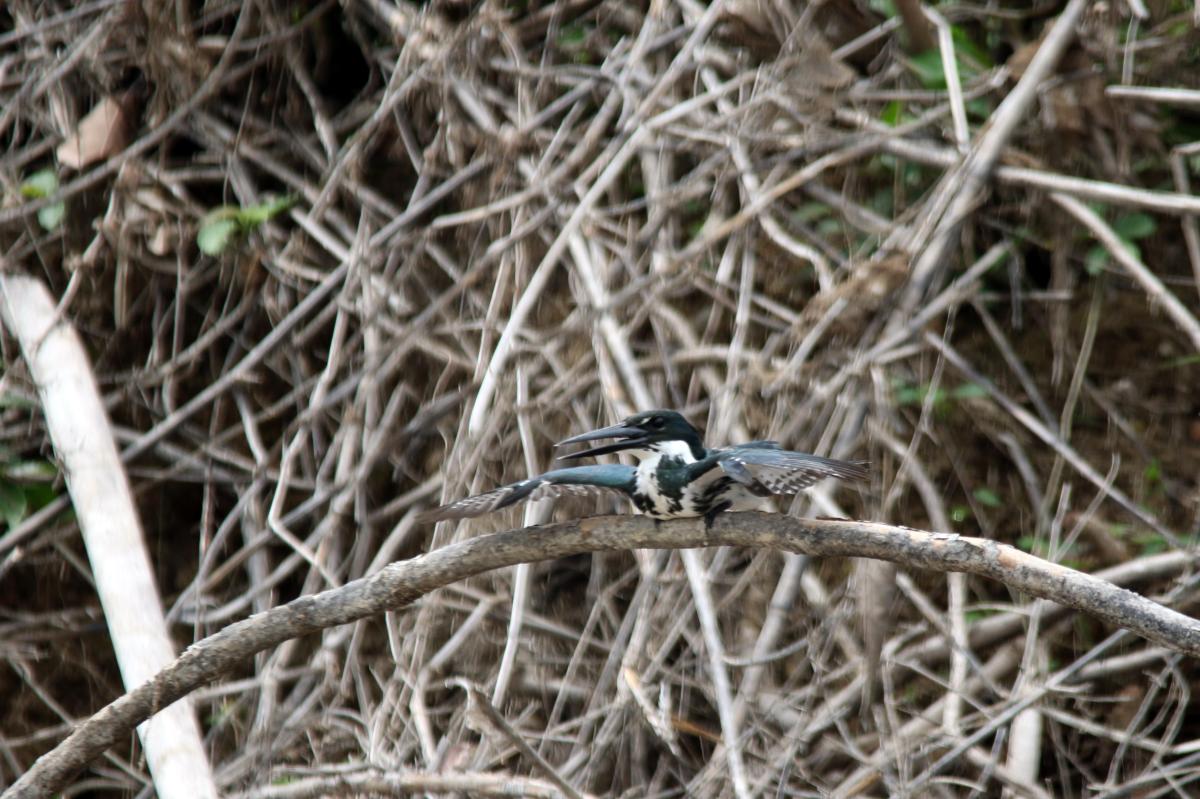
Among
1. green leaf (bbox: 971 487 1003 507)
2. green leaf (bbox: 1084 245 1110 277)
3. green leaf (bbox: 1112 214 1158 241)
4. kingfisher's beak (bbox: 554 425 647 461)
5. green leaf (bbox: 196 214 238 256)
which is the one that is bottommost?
green leaf (bbox: 971 487 1003 507)

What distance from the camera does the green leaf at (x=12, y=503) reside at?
3.65 m

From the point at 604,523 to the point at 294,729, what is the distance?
160cm

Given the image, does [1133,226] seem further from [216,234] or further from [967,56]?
[216,234]

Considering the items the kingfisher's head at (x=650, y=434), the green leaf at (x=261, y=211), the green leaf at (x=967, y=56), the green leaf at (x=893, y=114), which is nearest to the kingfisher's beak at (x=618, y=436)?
the kingfisher's head at (x=650, y=434)

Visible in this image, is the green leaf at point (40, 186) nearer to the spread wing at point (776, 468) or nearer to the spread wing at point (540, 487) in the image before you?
the spread wing at point (540, 487)

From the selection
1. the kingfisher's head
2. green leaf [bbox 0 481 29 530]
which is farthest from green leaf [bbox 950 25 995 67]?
green leaf [bbox 0 481 29 530]

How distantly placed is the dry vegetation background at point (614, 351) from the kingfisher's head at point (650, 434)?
0.56m

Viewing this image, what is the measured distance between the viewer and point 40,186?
404 centimetres

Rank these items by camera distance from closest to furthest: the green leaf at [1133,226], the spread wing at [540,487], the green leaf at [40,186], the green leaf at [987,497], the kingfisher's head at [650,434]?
1. the spread wing at [540,487]
2. the kingfisher's head at [650,434]
3. the green leaf at [1133,226]
4. the green leaf at [987,497]
5. the green leaf at [40,186]

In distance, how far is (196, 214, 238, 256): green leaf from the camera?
3871mm

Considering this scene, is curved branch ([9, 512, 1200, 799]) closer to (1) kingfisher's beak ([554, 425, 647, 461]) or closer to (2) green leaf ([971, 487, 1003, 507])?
(1) kingfisher's beak ([554, 425, 647, 461])

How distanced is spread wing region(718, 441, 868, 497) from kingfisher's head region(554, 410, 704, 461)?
0.44ft

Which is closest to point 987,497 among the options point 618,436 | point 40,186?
point 618,436

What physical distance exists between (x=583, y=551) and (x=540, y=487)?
23 centimetres
